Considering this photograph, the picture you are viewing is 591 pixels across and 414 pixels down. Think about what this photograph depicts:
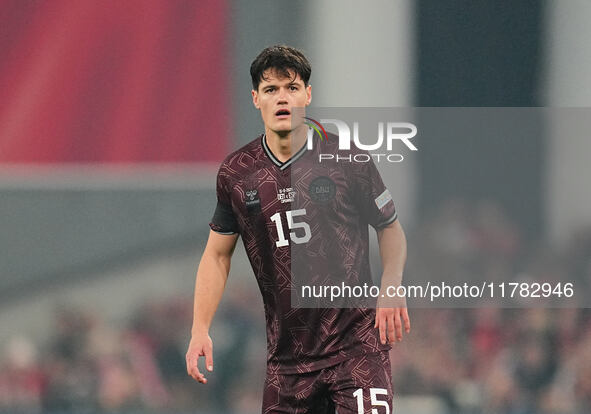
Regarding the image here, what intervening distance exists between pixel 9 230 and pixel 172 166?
170 centimetres

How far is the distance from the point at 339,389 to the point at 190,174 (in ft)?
20.3

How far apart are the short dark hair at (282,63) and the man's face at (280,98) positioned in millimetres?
18

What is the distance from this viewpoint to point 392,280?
15.0 ft

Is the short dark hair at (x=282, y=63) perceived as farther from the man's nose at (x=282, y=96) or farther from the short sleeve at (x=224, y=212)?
the short sleeve at (x=224, y=212)

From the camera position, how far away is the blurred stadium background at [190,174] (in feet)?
29.7

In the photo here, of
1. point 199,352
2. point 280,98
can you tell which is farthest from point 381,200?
point 199,352

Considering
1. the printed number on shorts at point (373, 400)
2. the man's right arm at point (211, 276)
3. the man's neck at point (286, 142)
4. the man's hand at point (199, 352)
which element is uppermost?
the man's neck at point (286, 142)

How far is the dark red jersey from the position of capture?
4.53 m

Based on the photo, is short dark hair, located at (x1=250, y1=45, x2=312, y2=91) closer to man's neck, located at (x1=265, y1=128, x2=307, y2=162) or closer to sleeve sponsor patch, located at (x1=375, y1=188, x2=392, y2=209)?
man's neck, located at (x1=265, y1=128, x2=307, y2=162)

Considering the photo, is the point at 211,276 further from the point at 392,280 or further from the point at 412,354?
the point at 412,354

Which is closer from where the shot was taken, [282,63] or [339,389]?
[339,389]

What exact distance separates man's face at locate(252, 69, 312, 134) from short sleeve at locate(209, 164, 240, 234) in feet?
1.02

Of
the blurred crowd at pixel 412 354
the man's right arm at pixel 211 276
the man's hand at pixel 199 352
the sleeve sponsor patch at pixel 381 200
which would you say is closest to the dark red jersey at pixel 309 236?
the sleeve sponsor patch at pixel 381 200

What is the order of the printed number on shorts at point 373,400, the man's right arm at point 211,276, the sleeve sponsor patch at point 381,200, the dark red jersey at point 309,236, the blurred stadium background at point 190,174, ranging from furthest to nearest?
the blurred stadium background at point 190,174 → the man's right arm at point 211,276 → the sleeve sponsor patch at point 381,200 → the dark red jersey at point 309,236 → the printed number on shorts at point 373,400
